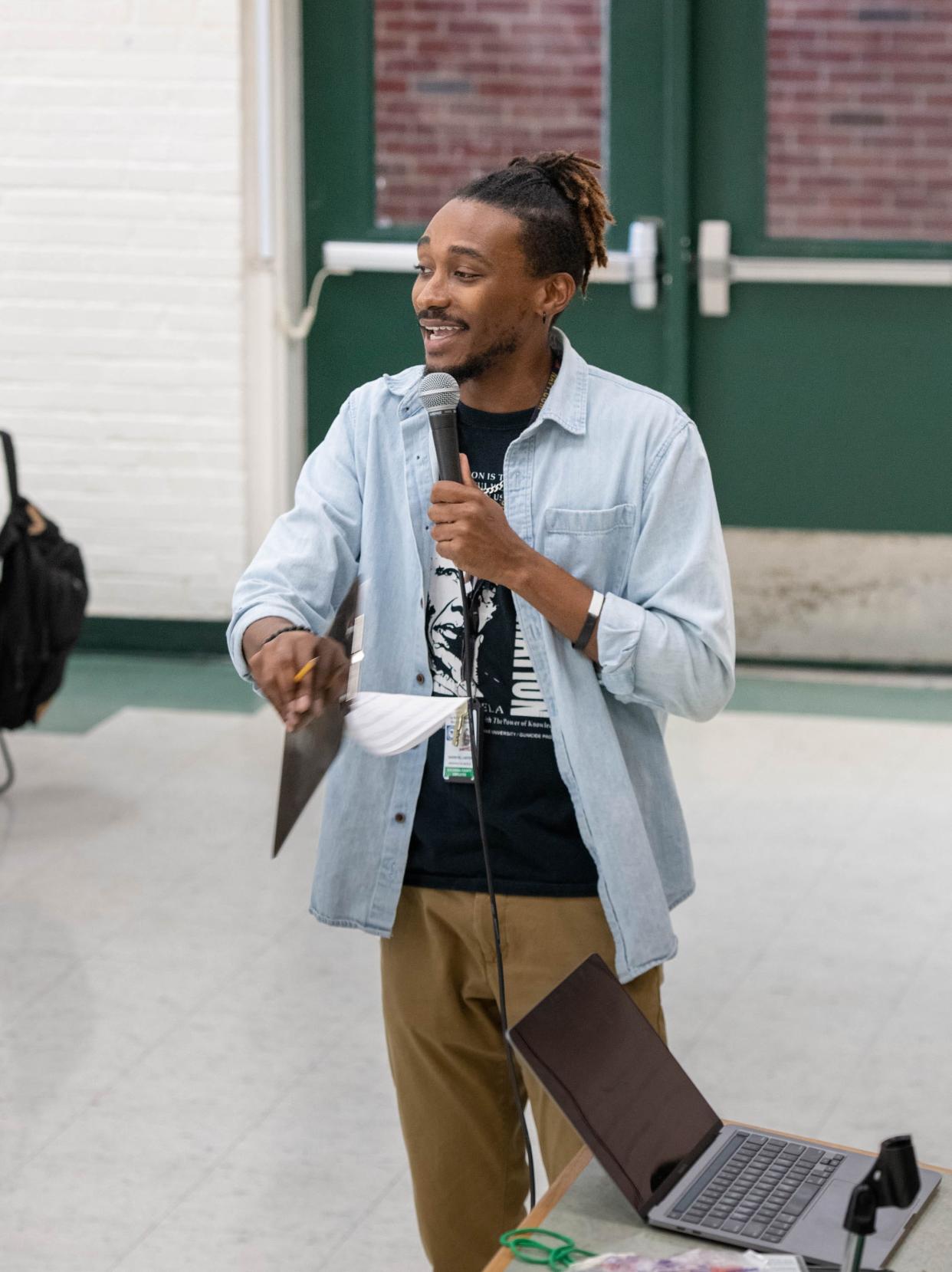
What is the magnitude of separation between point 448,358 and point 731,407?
4.00 metres

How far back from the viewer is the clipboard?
1.86 m

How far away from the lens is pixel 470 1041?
83.7 inches

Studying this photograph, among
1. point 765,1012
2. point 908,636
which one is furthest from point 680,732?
point 765,1012

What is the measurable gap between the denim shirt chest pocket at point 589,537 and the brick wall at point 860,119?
4.01m

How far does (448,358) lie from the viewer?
1.98 meters

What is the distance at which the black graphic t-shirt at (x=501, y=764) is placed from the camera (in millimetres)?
2031

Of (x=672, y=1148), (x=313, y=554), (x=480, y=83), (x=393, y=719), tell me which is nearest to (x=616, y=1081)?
(x=672, y=1148)

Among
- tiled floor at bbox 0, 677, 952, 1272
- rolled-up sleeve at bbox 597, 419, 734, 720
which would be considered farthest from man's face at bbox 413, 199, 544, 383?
tiled floor at bbox 0, 677, 952, 1272

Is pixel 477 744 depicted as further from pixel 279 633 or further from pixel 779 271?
pixel 779 271

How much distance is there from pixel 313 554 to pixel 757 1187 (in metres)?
0.83

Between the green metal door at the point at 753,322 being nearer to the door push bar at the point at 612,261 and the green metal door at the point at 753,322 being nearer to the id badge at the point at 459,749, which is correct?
the door push bar at the point at 612,261

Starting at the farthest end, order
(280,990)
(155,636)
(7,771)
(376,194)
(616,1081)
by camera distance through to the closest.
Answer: (155,636)
(376,194)
(7,771)
(280,990)
(616,1081)

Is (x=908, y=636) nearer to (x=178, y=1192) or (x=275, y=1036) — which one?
(x=275, y=1036)

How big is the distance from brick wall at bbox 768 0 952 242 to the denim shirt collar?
3.87 metres
